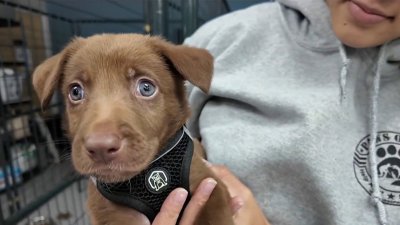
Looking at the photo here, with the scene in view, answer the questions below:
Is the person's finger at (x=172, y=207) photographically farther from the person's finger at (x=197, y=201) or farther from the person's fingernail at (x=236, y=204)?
the person's fingernail at (x=236, y=204)

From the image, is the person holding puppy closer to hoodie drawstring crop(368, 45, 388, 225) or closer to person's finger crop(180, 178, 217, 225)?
hoodie drawstring crop(368, 45, 388, 225)

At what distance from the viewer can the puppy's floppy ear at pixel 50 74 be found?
2.99ft

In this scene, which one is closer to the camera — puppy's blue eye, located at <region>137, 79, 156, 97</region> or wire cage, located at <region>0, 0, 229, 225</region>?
puppy's blue eye, located at <region>137, 79, 156, 97</region>

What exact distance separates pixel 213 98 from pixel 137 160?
67cm

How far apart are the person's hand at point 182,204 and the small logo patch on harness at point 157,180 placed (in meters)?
0.03

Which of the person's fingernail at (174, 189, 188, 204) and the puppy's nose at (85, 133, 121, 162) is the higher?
the puppy's nose at (85, 133, 121, 162)

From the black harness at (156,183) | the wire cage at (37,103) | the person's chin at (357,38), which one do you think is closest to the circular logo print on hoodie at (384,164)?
the person's chin at (357,38)

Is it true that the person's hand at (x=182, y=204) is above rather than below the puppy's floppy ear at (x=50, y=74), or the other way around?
below

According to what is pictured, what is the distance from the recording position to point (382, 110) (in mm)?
1187

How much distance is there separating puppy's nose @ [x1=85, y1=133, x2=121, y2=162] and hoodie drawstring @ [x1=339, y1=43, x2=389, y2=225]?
2.43ft

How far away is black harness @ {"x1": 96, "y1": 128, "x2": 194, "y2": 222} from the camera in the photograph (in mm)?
891

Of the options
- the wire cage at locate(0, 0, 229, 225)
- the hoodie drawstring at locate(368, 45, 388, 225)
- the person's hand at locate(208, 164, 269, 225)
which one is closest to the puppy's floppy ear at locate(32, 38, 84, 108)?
the person's hand at locate(208, 164, 269, 225)

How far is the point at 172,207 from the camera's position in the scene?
90cm

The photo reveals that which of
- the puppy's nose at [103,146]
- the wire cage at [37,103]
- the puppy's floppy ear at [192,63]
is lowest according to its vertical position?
the wire cage at [37,103]
